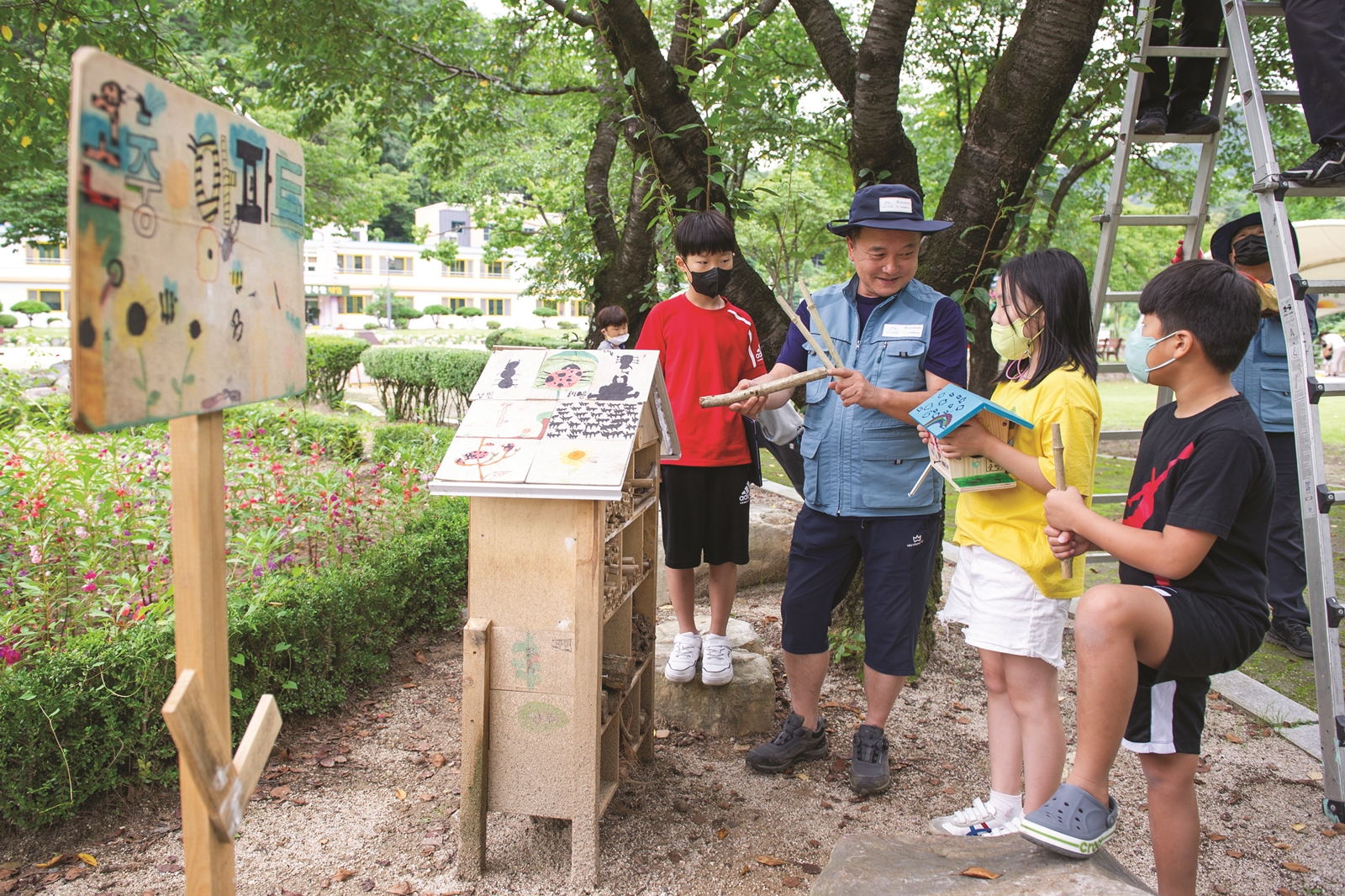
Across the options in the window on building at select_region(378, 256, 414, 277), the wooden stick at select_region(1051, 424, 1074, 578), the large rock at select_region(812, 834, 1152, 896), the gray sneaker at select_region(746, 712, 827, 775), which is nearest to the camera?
the large rock at select_region(812, 834, 1152, 896)

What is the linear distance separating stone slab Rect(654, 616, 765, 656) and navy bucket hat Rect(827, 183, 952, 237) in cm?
191

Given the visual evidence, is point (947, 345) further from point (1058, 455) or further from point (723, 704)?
point (723, 704)

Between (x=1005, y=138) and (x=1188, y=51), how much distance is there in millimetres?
836

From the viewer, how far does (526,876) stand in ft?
9.04

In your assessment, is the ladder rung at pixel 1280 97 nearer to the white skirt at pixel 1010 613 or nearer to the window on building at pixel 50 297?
the white skirt at pixel 1010 613

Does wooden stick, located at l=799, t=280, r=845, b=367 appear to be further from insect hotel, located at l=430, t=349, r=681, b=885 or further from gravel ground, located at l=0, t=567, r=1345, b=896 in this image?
gravel ground, located at l=0, t=567, r=1345, b=896

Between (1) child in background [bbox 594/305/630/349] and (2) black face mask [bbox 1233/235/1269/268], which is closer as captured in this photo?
(2) black face mask [bbox 1233/235/1269/268]

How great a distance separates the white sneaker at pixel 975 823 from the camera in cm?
272

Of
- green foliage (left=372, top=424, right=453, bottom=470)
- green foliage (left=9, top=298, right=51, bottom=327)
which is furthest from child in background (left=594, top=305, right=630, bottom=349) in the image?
green foliage (left=9, top=298, right=51, bottom=327)

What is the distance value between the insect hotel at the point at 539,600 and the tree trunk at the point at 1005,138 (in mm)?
2028

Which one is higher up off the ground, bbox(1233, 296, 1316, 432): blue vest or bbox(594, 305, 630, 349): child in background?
bbox(594, 305, 630, 349): child in background

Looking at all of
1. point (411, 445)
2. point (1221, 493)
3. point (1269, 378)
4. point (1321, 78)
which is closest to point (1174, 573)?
point (1221, 493)

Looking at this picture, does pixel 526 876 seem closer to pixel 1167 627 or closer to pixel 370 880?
pixel 370 880

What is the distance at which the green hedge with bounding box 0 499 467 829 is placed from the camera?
9.16 ft
